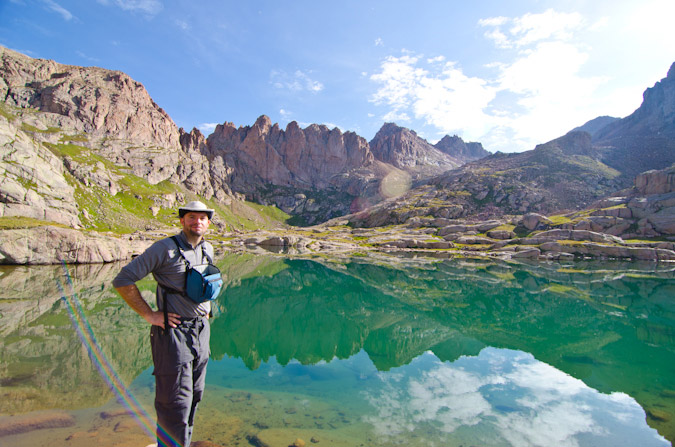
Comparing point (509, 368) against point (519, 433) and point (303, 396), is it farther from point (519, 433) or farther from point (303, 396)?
point (303, 396)

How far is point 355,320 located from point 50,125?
238m

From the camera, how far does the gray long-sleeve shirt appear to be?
5961mm

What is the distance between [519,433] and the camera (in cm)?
1221

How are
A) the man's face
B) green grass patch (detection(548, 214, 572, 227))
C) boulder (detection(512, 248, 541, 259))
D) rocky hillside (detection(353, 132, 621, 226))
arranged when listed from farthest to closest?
rocky hillside (detection(353, 132, 621, 226)) < green grass patch (detection(548, 214, 572, 227)) < boulder (detection(512, 248, 541, 259)) < the man's face

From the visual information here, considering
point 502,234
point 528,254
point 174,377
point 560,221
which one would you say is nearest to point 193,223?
point 174,377

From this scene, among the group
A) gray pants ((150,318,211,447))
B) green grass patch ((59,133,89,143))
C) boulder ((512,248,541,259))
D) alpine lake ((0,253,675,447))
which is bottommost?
boulder ((512,248,541,259))

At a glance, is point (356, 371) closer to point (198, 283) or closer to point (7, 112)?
point (198, 283)

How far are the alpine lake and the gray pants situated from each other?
1573 millimetres

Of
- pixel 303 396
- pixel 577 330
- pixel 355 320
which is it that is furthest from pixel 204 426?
pixel 577 330

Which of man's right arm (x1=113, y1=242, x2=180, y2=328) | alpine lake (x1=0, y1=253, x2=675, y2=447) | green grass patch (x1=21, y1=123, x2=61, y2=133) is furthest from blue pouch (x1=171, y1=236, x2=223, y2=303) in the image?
green grass patch (x1=21, y1=123, x2=61, y2=133)

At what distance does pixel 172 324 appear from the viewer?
619 cm

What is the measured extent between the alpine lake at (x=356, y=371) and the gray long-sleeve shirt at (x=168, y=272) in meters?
1.68

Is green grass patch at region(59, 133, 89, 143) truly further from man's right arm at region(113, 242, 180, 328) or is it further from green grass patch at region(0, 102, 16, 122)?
man's right arm at region(113, 242, 180, 328)

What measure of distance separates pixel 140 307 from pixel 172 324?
68 centimetres
